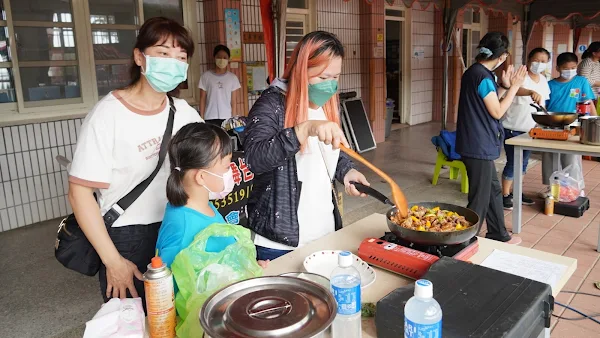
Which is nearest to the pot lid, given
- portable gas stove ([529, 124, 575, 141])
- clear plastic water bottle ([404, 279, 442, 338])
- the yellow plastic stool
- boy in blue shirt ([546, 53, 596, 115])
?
clear plastic water bottle ([404, 279, 442, 338])

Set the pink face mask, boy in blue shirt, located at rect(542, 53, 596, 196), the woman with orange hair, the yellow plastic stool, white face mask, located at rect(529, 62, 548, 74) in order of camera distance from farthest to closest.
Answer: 1. the yellow plastic stool
2. boy in blue shirt, located at rect(542, 53, 596, 196)
3. white face mask, located at rect(529, 62, 548, 74)
4. the woman with orange hair
5. the pink face mask

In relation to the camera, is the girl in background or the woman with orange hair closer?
the woman with orange hair

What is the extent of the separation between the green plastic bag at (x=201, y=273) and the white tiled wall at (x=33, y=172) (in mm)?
3993

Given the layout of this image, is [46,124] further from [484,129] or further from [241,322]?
Result: [241,322]

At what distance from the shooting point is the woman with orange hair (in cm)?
177

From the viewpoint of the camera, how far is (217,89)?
554cm

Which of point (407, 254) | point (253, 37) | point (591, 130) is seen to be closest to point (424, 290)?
point (407, 254)

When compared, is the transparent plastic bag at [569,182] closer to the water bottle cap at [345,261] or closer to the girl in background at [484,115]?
the girl in background at [484,115]

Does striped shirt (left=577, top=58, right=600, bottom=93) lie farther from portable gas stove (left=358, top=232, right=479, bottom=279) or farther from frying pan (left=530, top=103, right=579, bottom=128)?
portable gas stove (left=358, top=232, right=479, bottom=279)

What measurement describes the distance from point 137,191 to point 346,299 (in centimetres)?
93

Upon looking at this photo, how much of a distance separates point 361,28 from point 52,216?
19.3 feet

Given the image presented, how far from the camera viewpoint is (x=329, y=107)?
6.66 feet

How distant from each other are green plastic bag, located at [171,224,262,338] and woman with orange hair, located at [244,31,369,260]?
459mm

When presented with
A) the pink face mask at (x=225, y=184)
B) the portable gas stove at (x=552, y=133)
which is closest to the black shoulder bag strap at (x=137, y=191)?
the pink face mask at (x=225, y=184)
